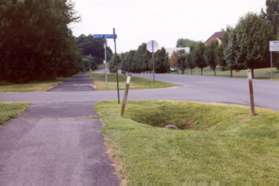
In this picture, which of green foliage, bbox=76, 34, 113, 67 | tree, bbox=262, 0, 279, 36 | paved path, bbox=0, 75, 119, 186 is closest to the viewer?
paved path, bbox=0, 75, 119, 186

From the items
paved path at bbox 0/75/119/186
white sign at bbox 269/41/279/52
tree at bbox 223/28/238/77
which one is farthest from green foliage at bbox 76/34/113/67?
paved path at bbox 0/75/119/186

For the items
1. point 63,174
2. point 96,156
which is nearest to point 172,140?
point 96,156

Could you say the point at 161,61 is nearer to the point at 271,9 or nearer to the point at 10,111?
the point at 271,9

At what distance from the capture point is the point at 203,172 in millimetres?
5707

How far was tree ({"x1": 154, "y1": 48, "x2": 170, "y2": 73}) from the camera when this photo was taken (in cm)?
7838

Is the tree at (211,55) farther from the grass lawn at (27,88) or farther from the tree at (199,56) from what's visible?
the grass lawn at (27,88)

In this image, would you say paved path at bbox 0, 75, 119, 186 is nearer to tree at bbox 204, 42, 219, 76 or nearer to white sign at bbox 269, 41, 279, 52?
white sign at bbox 269, 41, 279, 52

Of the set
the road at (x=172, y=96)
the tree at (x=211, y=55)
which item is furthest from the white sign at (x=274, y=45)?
the road at (x=172, y=96)

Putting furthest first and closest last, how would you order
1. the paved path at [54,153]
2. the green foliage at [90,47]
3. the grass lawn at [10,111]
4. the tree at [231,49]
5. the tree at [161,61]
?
the green foliage at [90,47], the tree at [161,61], the tree at [231,49], the grass lawn at [10,111], the paved path at [54,153]

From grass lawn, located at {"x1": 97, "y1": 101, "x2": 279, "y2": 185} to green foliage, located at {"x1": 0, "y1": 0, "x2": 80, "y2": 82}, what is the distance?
28.8m

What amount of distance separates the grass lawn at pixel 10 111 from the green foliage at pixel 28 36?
76.4 feet

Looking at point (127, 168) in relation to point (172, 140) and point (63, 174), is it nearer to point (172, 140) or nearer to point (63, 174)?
point (63, 174)

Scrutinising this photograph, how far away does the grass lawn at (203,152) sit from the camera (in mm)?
5516

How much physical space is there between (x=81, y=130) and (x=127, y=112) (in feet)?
11.7
